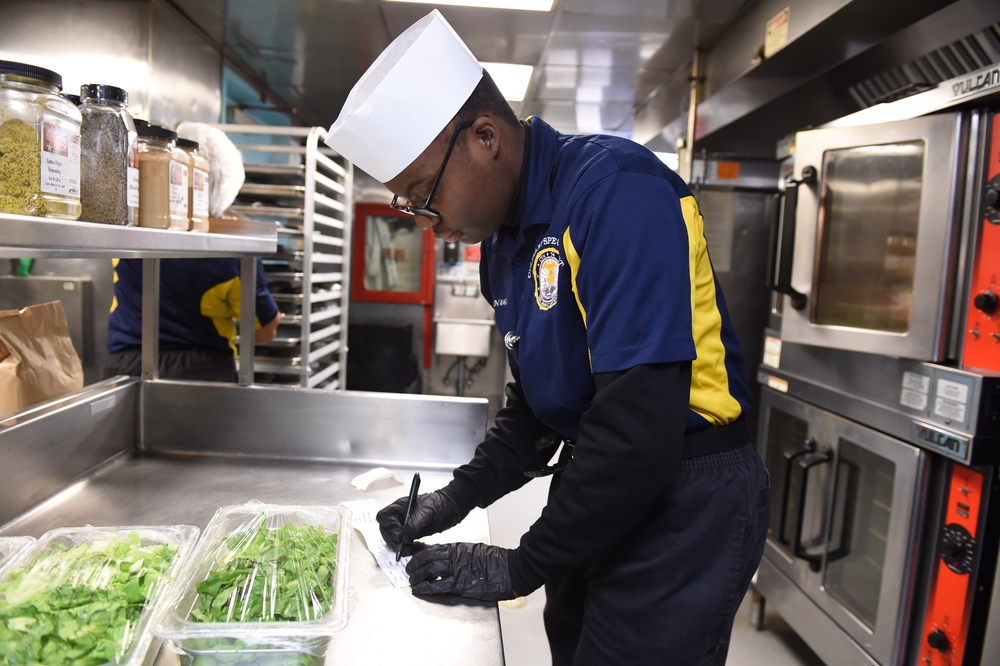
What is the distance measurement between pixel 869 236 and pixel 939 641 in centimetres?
120

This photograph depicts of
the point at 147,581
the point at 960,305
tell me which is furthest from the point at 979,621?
the point at 147,581

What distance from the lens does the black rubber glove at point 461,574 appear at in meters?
1.09

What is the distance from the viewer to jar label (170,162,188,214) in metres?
1.30

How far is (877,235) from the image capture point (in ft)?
6.82

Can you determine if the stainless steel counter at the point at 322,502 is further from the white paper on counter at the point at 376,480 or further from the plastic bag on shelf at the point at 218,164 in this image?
the plastic bag on shelf at the point at 218,164

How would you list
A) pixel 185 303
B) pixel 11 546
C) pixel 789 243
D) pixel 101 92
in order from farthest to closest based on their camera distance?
1. pixel 185 303
2. pixel 789 243
3. pixel 101 92
4. pixel 11 546

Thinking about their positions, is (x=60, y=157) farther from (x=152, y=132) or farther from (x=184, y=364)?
(x=184, y=364)

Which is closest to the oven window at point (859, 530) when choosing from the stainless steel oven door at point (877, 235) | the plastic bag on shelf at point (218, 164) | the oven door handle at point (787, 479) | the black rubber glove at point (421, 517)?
the oven door handle at point (787, 479)

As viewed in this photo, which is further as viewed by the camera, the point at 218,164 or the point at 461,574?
the point at 218,164

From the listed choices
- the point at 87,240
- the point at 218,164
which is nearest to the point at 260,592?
the point at 87,240

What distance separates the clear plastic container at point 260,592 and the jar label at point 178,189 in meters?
0.62

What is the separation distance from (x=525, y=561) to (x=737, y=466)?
409 millimetres

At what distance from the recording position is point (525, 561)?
1099mm

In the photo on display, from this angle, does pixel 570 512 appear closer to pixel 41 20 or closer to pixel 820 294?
pixel 820 294
